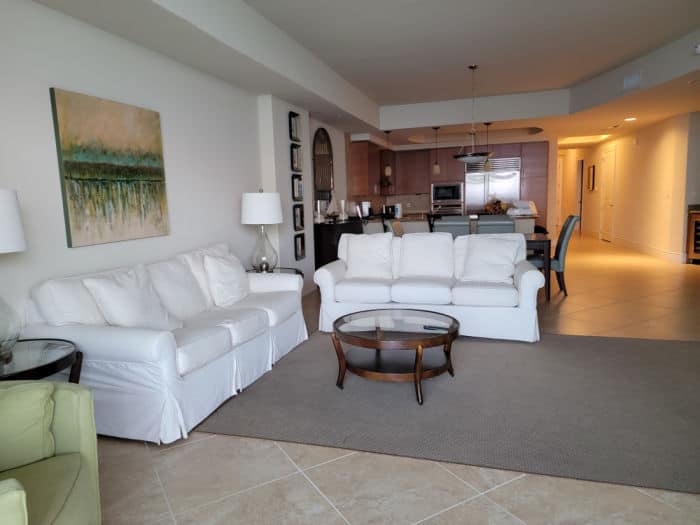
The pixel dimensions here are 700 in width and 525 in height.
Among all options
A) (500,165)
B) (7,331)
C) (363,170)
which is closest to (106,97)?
(7,331)

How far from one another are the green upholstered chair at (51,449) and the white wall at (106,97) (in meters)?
1.36

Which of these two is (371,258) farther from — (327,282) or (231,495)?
(231,495)

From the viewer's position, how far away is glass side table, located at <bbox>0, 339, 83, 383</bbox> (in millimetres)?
2197

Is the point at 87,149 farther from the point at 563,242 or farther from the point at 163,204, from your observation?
the point at 563,242

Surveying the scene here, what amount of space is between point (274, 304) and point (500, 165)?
8.00 m

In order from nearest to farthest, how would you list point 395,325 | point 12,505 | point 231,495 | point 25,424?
point 12,505 → point 25,424 → point 231,495 → point 395,325

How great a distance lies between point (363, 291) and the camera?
4.52 m

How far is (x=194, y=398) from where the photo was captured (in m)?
2.78

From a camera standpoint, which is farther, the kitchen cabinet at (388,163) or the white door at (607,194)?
the white door at (607,194)

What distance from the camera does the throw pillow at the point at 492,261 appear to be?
14.8ft

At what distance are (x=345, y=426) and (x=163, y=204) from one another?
2.36m

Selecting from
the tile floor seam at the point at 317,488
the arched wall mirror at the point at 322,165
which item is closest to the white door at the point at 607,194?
the arched wall mirror at the point at 322,165

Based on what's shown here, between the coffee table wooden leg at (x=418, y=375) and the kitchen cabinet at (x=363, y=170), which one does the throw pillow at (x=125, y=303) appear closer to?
the coffee table wooden leg at (x=418, y=375)

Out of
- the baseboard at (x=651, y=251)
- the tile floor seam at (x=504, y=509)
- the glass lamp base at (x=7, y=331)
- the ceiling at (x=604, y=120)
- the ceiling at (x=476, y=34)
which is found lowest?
the tile floor seam at (x=504, y=509)
